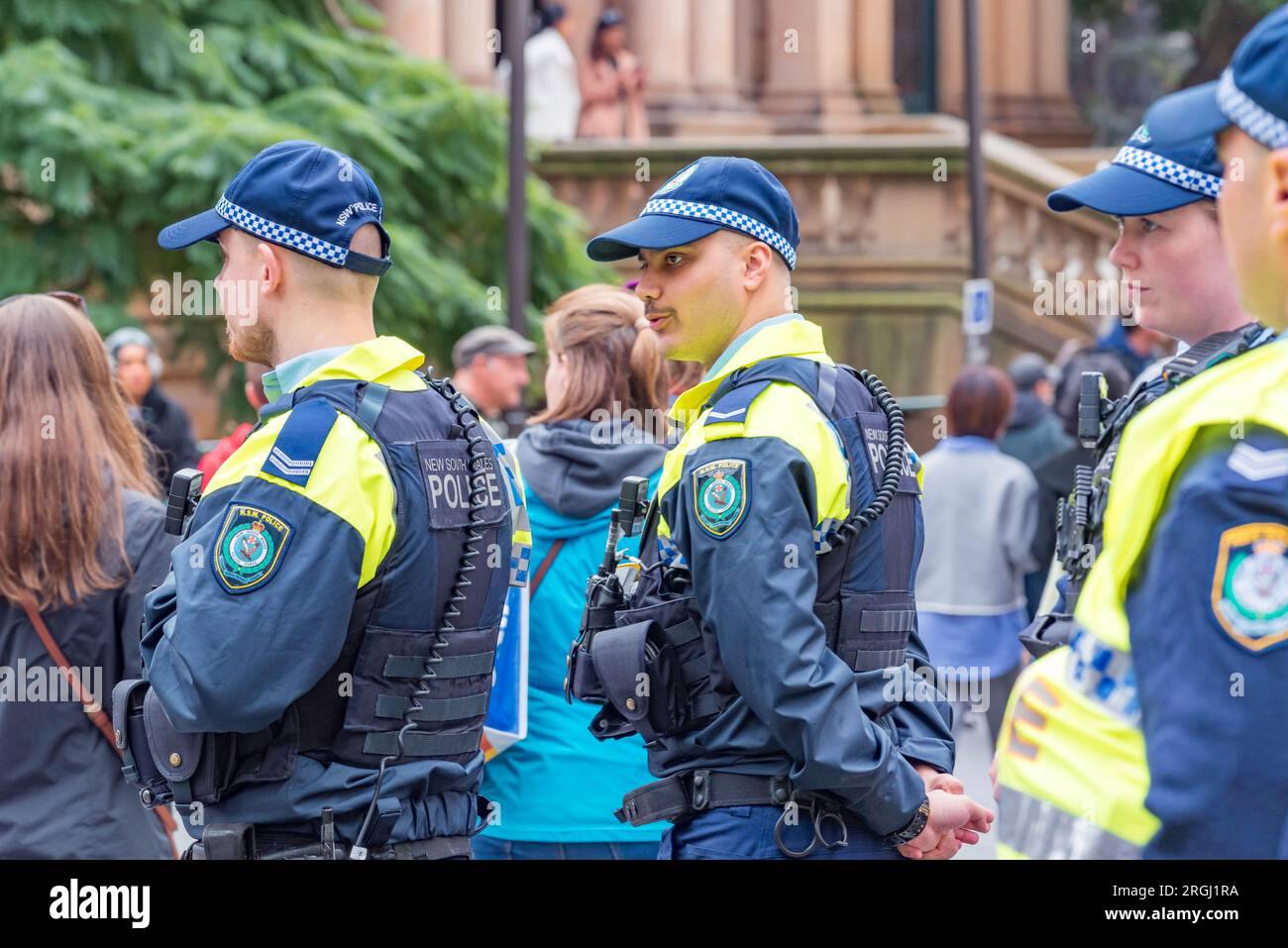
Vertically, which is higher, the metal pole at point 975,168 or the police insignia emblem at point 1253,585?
the metal pole at point 975,168

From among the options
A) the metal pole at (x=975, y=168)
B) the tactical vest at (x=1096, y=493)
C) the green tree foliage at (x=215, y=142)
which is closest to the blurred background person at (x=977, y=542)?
the tactical vest at (x=1096, y=493)

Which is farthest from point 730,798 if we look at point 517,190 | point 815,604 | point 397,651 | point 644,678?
point 517,190

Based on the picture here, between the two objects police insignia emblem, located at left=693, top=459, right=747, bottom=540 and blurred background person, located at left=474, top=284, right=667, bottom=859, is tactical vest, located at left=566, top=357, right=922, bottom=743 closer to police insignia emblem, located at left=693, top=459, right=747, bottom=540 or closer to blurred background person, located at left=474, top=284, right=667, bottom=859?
police insignia emblem, located at left=693, top=459, right=747, bottom=540

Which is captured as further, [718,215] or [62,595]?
[62,595]

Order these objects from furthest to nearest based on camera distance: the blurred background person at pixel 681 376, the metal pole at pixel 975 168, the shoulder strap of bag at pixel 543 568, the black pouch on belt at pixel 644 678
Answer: the metal pole at pixel 975 168
the blurred background person at pixel 681 376
the shoulder strap of bag at pixel 543 568
the black pouch on belt at pixel 644 678

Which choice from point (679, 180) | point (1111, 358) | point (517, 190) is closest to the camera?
point (679, 180)

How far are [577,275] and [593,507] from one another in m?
9.45

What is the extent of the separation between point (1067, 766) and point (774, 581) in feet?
4.02

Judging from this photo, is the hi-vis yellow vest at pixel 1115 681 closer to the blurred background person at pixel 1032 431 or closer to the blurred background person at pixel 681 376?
the blurred background person at pixel 681 376

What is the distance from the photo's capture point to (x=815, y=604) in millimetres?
3510

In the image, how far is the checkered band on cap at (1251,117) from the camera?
202 cm

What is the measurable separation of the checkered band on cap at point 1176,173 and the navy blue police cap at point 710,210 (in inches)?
28.5

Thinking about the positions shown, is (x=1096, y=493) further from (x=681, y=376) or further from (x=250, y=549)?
(x=681, y=376)

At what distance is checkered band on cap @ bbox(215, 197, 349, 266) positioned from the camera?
11.6 feet
